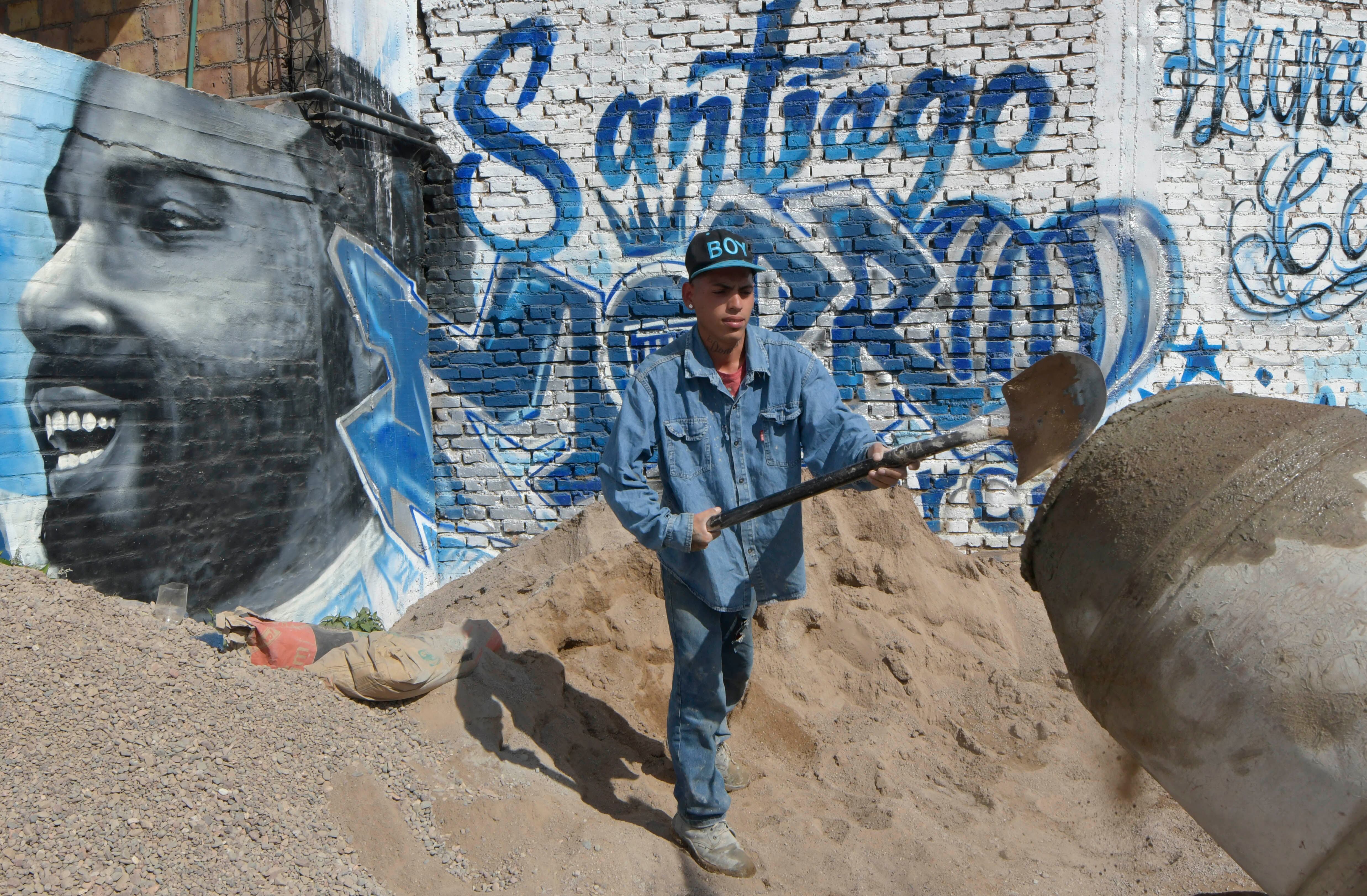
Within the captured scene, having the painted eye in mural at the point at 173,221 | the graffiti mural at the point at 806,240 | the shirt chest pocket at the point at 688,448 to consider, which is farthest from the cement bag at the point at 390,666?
the graffiti mural at the point at 806,240

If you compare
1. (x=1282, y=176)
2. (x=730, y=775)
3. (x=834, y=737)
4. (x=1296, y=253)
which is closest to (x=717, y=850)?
(x=730, y=775)

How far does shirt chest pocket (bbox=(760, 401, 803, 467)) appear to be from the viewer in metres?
2.96

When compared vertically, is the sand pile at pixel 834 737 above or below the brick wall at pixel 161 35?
below

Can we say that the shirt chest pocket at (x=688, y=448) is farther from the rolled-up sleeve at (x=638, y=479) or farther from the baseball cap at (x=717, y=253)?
the baseball cap at (x=717, y=253)

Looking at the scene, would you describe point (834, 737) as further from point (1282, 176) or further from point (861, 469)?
point (1282, 176)

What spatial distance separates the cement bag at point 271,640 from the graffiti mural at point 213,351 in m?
0.85

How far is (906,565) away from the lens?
15.6 feet

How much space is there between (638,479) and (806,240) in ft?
10.1

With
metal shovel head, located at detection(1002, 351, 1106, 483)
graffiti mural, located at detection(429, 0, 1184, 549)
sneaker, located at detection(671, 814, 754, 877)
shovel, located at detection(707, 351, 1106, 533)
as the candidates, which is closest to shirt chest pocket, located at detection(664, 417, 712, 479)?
shovel, located at detection(707, 351, 1106, 533)

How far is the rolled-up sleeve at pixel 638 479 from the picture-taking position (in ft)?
8.95

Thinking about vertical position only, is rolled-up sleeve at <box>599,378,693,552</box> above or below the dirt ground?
above

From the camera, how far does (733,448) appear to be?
9.66 ft

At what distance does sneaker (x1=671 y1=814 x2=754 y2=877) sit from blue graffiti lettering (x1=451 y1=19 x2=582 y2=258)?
382cm

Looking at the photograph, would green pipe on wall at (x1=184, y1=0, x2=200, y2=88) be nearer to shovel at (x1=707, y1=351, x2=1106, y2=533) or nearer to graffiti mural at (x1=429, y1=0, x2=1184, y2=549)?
graffiti mural at (x1=429, y1=0, x2=1184, y2=549)
